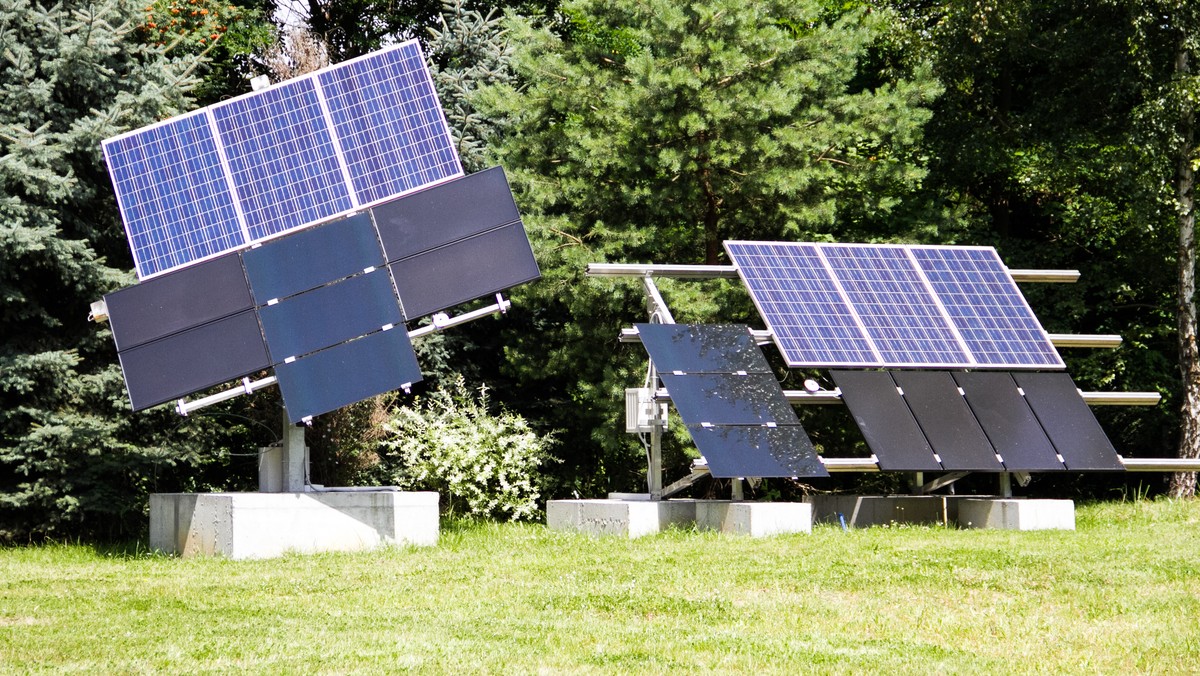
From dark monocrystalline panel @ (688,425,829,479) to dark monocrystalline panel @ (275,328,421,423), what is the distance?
3527mm

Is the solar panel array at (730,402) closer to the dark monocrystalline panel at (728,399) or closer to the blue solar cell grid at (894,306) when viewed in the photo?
the dark monocrystalline panel at (728,399)

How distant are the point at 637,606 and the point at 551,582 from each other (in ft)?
5.55

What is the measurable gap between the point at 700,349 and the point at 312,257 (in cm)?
503

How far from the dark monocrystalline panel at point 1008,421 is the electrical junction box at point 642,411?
3980 mm

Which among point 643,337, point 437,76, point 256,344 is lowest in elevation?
point 643,337

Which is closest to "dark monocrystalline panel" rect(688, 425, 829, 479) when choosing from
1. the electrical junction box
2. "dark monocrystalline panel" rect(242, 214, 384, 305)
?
the electrical junction box

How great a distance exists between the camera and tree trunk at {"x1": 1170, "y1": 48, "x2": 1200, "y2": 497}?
21.0 meters

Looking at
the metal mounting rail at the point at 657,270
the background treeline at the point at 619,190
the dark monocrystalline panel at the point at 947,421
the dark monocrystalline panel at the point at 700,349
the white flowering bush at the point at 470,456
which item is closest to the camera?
the dark monocrystalline panel at the point at 947,421

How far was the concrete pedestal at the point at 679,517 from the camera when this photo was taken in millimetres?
15859

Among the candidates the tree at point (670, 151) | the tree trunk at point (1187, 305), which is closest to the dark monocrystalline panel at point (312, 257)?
the tree at point (670, 151)

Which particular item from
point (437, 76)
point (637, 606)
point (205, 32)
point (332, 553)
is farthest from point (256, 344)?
point (437, 76)

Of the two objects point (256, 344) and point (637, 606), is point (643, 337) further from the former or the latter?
point (637, 606)

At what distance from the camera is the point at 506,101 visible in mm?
22125

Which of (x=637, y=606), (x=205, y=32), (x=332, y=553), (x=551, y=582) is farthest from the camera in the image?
(x=205, y=32)
